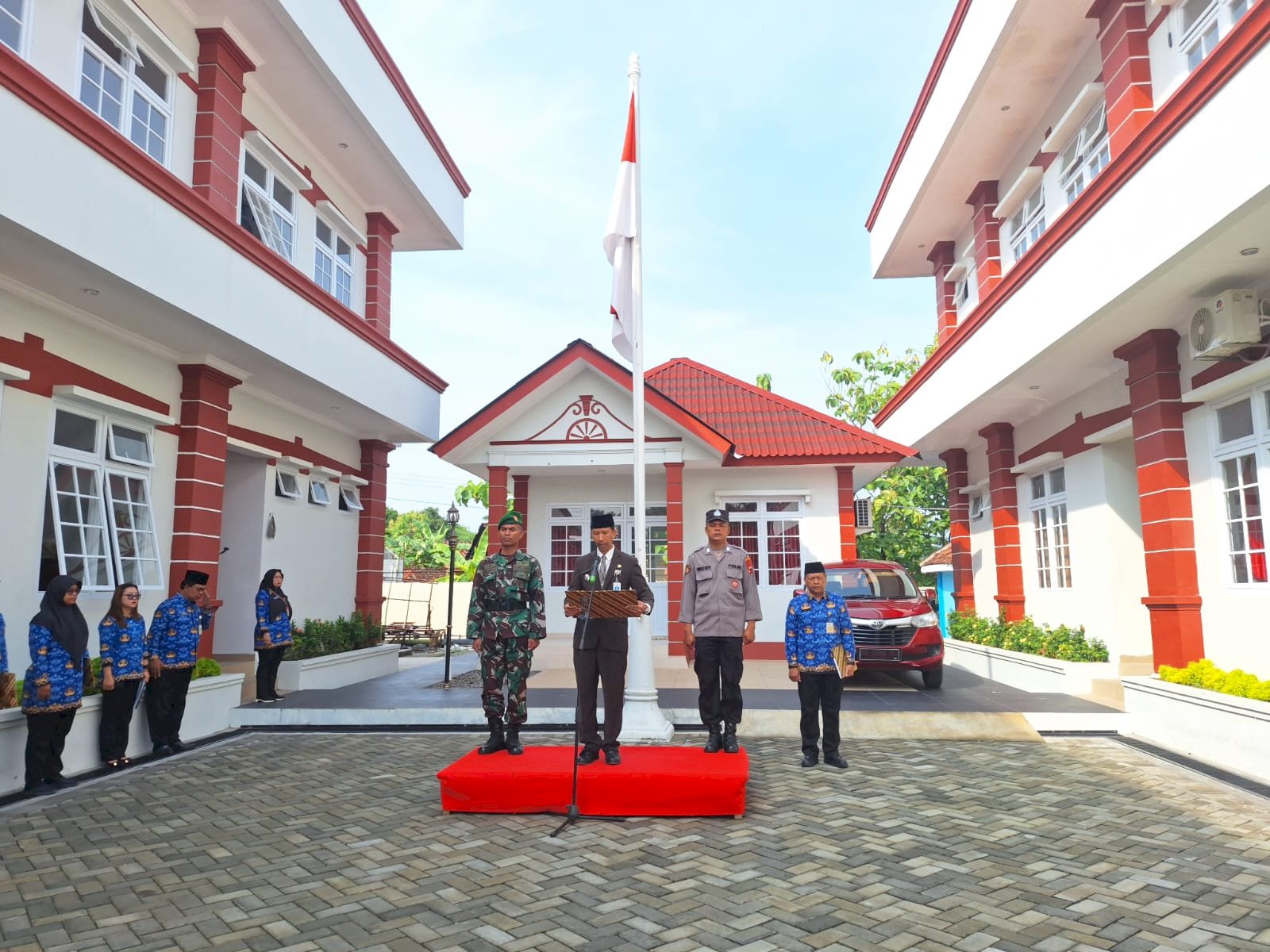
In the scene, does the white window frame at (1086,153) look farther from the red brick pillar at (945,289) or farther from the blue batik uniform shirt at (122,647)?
the blue batik uniform shirt at (122,647)

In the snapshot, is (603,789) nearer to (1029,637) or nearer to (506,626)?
(506,626)

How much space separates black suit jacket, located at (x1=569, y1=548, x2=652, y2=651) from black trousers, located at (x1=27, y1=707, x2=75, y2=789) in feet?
13.3

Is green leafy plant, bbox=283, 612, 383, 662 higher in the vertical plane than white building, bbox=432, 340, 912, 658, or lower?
lower

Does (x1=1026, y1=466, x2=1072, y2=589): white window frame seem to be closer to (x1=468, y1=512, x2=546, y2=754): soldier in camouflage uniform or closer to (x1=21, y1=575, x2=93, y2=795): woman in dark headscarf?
(x1=468, y1=512, x2=546, y2=754): soldier in camouflage uniform

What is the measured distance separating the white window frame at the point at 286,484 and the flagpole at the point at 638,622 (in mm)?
6028

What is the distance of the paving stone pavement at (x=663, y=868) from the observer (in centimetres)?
369

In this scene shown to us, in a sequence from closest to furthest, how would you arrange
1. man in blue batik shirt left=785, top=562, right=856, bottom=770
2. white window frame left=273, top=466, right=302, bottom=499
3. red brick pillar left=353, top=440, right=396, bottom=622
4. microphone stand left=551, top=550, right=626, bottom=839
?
microphone stand left=551, top=550, right=626, bottom=839 < man in blue batik shirt left=785, top=562, right=856, bottom=770 < white window frame left=273, top=466, right=302, bottom=499 < red brick pillar left=353, top=440, right=396, bottom=622

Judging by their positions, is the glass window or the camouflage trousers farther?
the glass window

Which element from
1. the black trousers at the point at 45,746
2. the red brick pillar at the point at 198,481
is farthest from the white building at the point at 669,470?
the black trousers at the point at 45,746

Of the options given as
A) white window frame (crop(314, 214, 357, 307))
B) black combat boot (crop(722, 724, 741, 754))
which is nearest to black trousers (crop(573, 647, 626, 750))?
black combat boot (crop(722, 724, 741, 754))

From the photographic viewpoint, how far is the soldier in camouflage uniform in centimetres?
600

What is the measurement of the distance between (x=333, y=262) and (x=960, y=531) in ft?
39.6

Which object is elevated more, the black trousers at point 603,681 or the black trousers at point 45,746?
the black trousers at point 603,681

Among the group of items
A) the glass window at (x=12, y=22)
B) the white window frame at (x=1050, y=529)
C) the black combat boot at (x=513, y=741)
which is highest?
the glass window at (x=12, y=22)
